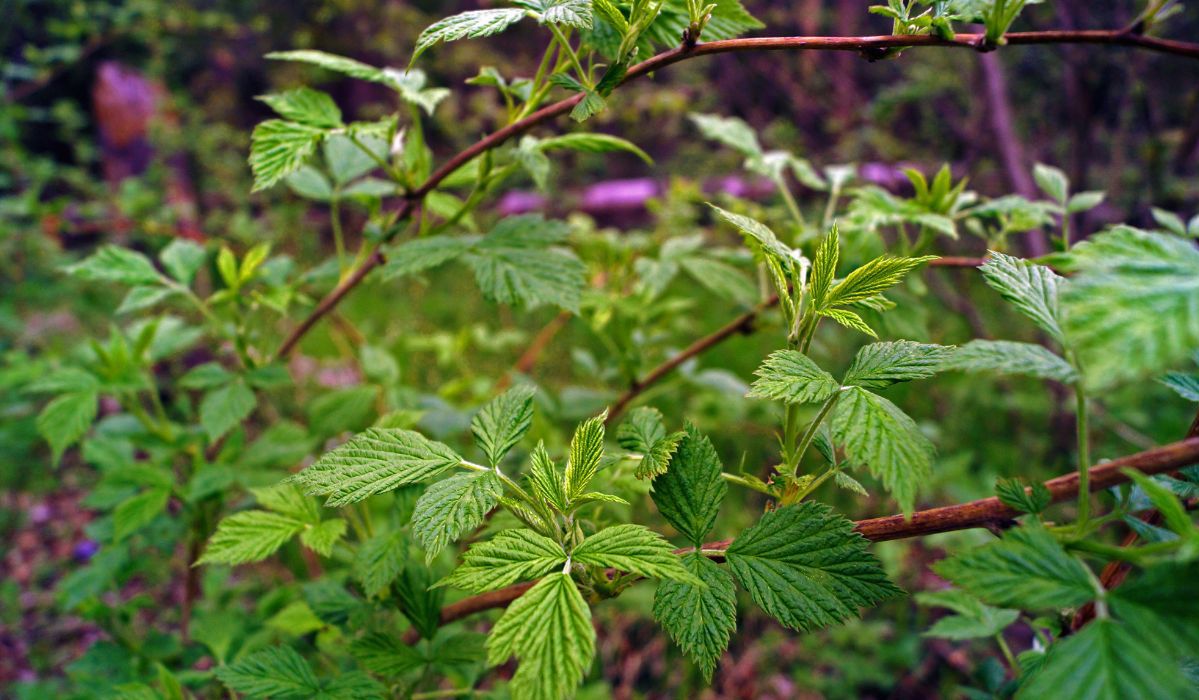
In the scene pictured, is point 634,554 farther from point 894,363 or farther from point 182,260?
point 182,260

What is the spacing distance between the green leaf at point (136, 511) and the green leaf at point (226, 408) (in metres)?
0.14

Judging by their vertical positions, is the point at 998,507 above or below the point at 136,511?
above

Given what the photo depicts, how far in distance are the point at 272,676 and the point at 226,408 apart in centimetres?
43

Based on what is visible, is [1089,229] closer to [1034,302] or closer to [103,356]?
[1034,302]

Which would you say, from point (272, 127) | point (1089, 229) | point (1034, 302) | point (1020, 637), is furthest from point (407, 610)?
point (1089, 229)

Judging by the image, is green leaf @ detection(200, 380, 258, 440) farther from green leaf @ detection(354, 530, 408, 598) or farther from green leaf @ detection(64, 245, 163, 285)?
green leaf @ detection(354, 530, 408, 598)

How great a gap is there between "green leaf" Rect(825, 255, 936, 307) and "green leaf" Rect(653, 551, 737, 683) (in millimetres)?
250

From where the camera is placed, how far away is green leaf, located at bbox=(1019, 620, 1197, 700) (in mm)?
373

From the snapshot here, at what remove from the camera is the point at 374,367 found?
1.27m

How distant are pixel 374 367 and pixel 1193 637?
46.6 inches

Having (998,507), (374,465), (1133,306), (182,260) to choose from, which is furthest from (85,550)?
(1133,306)

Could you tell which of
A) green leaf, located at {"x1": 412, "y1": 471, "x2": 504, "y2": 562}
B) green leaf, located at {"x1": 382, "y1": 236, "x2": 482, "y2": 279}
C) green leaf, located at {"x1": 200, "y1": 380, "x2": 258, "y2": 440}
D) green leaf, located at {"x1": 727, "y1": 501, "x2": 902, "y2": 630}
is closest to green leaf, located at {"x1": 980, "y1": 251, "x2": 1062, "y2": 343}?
green leaf, located at {"x1": 727, "y1": 501, "x2": 902, "y2": 630}

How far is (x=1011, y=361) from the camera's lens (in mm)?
446

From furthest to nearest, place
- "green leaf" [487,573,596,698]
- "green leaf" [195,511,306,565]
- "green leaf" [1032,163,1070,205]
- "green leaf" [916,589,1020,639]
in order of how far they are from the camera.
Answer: "green leaf" [1032,163,1070,205] → "green leaf" [916,589,1020,639] → "green leaf" [195,511,306,565] → "green leaf" [487,573,596,698]
